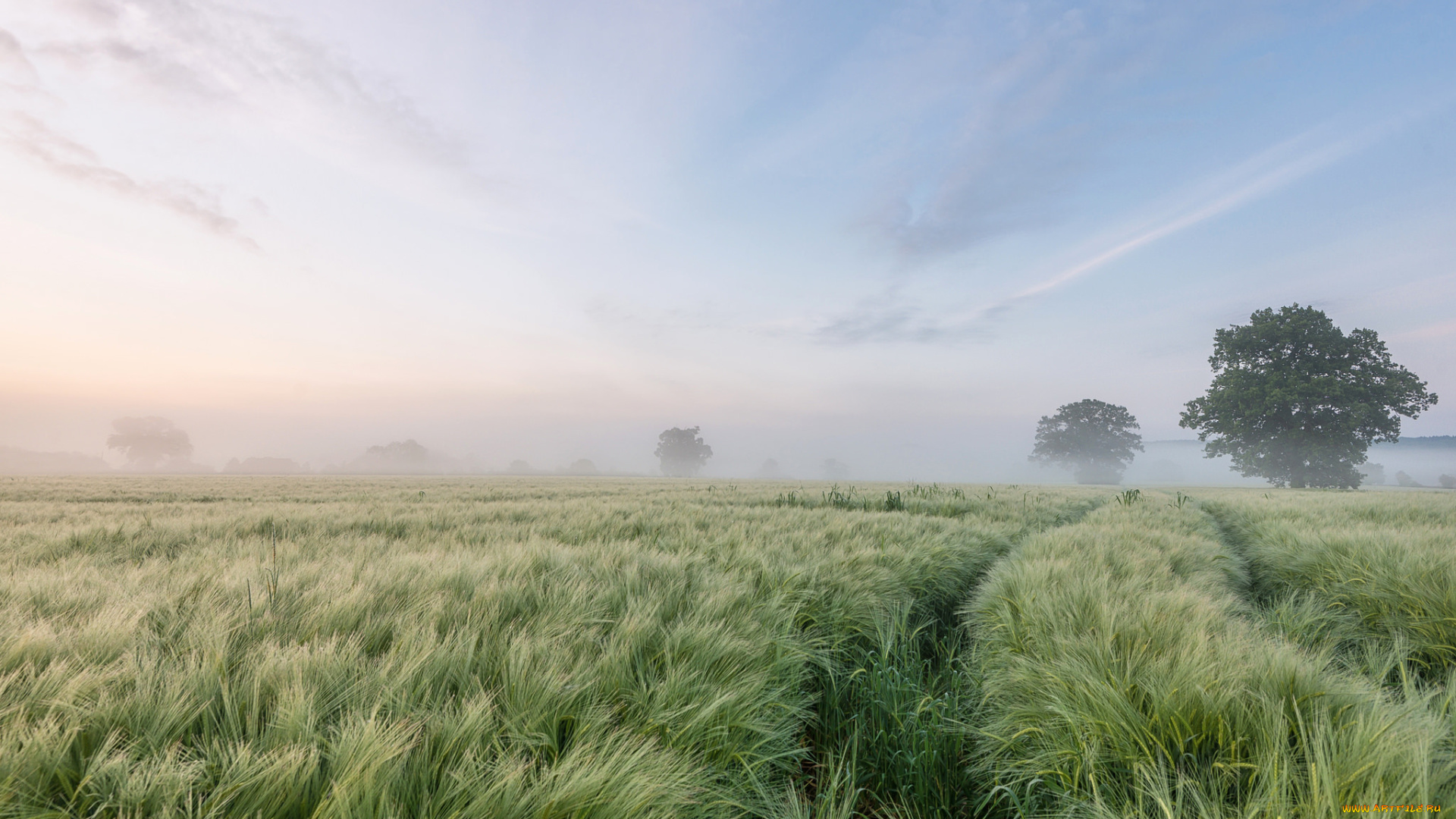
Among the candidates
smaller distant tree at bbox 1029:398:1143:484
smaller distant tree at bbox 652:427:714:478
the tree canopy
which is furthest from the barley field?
smaller distant tree at bbox 652:427:714:478

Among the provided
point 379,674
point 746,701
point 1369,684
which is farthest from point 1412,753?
point 379,674

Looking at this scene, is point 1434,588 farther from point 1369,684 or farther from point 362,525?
point 362,525

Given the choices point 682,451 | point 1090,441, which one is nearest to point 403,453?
point 682,451

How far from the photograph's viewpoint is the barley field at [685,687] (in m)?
1.22

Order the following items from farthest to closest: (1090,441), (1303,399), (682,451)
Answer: (682,451), (1090,441), (1303,399)

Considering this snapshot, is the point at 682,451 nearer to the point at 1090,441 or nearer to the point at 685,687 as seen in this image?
the point at 1090,441

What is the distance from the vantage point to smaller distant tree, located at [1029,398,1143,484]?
262 feet

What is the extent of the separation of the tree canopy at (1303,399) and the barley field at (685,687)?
5088 centimetres

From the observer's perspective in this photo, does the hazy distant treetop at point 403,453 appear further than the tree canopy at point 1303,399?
Yes

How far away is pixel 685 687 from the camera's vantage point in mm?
1838

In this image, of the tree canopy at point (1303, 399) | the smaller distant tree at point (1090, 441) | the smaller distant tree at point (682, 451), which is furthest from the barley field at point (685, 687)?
the smaller distant tree at point (682, 451)

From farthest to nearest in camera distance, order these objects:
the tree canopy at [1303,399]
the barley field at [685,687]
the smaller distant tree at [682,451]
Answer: the smaller distant tree at [682,451] < the tree canopy at [1303,399] < the barley field at [685,687]

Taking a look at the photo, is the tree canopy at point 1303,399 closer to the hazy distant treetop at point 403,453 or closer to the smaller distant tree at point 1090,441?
the smaller distant tree at point 1090,441

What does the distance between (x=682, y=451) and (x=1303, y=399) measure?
95575 millimetres
